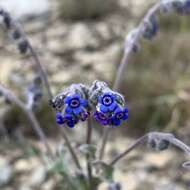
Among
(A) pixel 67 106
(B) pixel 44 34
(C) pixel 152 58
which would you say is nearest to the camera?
(A) pixel 67 106

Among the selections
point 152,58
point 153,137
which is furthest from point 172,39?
point 153,137

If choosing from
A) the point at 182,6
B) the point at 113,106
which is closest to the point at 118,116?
the point at 113,106

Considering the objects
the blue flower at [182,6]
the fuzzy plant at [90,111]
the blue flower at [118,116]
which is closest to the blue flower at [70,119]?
the fuzzy plant at [90,111]

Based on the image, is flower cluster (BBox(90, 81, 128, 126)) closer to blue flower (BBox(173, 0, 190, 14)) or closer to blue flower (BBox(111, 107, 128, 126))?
blue flower (BBox(111, 107, 128, 126))

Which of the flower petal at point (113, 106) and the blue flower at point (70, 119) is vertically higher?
the flower petal at point (113, 106)

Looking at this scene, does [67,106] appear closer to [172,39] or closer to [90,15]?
[172,39]

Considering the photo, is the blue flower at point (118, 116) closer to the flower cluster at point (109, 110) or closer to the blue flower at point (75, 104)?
the flower cluster at point (109, 110)

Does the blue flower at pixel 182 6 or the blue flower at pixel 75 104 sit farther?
the blue flower at pixel 182 6
